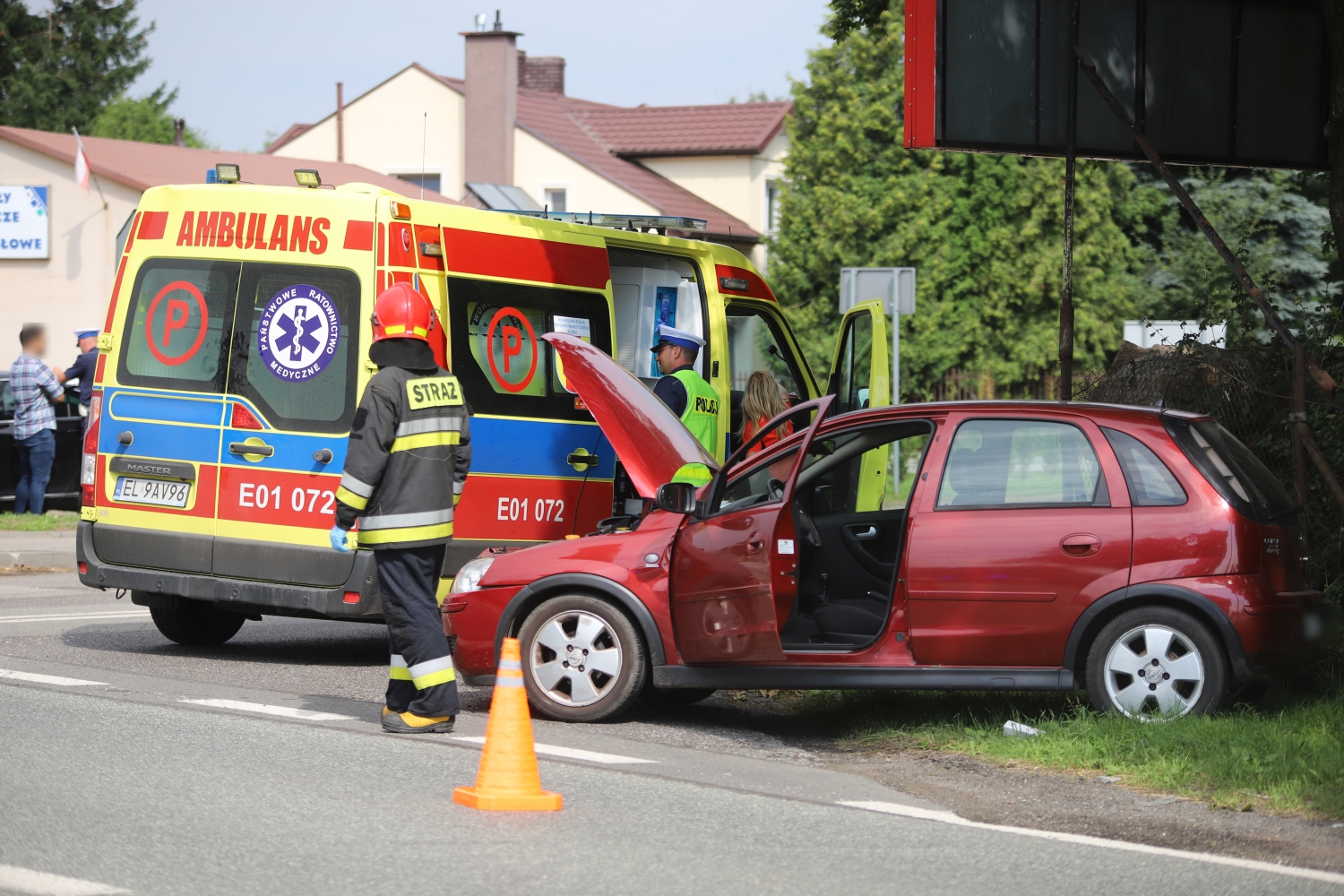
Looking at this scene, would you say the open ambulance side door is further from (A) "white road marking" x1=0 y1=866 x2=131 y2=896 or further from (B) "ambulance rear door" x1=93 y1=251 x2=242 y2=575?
(A) "white road marking" x1=0 y1=866 x2=131 y2=896

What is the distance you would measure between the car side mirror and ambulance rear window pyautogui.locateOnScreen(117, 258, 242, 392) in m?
2.74

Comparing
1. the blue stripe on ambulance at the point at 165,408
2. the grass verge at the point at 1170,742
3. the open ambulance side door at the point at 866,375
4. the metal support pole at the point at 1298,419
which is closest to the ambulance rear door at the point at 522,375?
the blue stripe on ambulance at the point at 165,408

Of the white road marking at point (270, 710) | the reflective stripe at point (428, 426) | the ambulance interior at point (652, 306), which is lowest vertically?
the white road marking at point (270, 710)

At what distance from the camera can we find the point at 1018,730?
284 inches

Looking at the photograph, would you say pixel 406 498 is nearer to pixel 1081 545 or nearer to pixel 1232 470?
pixel 1081 545

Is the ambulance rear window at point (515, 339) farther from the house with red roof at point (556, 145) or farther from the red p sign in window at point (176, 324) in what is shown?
the house with red roof at point (556, 145)

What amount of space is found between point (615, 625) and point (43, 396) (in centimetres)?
1075

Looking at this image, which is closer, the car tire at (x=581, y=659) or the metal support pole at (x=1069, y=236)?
the car tire at (x=581, y=659)

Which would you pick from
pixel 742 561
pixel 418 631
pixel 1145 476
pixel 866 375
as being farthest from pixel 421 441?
pixel 866 375

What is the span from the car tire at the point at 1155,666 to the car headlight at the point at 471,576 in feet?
9.22

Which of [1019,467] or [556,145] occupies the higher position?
[556,145]

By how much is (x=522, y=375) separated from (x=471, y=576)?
179 cm

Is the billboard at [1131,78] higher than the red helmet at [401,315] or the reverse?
higher

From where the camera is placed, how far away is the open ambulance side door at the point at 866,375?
980 centimetres
